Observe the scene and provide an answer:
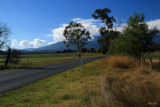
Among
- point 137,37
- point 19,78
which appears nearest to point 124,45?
point 137,37

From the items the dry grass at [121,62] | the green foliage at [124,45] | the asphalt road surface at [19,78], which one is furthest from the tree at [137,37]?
the asphalt road surface at [19,78]

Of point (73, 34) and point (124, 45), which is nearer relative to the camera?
point (124, 45)

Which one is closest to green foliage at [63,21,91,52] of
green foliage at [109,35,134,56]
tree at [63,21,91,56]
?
tree at [63,21,91,56]

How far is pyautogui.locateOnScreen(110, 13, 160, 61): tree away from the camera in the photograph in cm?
1466

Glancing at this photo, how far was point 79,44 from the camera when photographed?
5041 centimetres

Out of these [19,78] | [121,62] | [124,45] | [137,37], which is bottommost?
[19,78]

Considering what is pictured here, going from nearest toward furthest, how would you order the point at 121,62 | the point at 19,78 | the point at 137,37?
the point at 19,78 < the point at 121,62 < the point at 137,37

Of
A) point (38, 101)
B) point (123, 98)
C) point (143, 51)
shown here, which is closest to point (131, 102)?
point (123, 98)

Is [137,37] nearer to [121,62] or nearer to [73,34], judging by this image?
[121,62]

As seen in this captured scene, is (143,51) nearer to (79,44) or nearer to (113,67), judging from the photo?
(113,67)

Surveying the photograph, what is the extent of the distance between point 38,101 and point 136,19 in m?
14.0

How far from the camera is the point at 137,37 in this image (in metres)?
14.9

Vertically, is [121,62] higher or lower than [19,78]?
higher

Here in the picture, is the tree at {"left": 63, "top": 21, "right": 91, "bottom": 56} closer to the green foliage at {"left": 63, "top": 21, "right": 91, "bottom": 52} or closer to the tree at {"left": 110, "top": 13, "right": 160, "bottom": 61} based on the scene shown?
the green foliage at {"left": 63, "top": 21, "right": 91, "bottom": 52}
